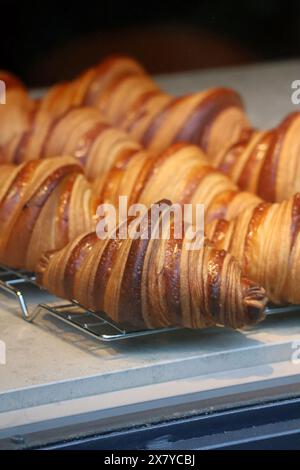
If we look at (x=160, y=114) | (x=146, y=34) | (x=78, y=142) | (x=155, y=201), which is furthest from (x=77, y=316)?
(x=146, y=34)

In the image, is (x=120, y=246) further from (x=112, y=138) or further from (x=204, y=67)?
(x=204, y=67)

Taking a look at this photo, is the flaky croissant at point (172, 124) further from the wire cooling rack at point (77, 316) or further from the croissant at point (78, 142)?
the wire cooling rack at point (77, 316)

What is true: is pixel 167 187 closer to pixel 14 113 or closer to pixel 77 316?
pixel 77 316

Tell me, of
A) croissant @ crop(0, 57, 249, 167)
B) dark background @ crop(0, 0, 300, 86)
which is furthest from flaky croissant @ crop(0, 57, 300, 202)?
dark background @ crop(0, 0, 300, 86)

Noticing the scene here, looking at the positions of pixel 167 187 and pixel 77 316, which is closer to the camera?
pixel 77 316

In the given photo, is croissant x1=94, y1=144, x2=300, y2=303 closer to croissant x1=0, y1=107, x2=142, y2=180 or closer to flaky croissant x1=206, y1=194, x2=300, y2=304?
flaky croissant x1=206, y1=194, x2=300, y2=304

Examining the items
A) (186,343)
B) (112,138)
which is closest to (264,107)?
(112,138)
